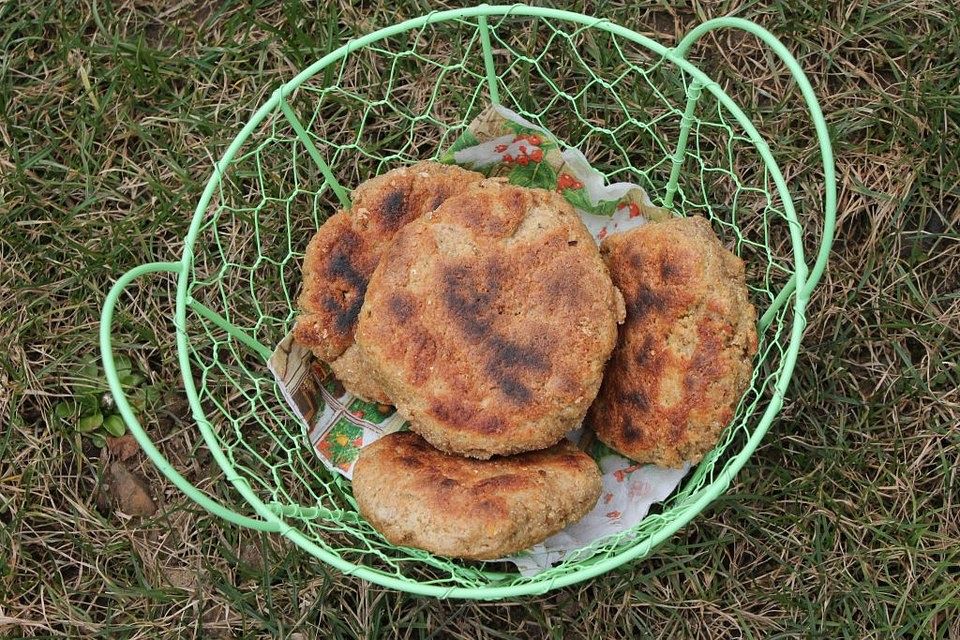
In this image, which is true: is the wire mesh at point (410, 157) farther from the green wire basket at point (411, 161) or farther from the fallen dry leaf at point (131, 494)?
the fallen dry leaf at point (131, 494)

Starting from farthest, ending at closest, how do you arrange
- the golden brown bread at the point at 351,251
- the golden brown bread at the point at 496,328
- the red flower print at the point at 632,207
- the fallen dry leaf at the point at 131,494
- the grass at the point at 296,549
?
1. the fallen dry leaf at the point at 131,494
2. the grass at the point at 296,549
3. the red flower print at the point at 632,207
4. the golden brown bread at the point at 351,251
5. the golden brown bread at the point at 496,328

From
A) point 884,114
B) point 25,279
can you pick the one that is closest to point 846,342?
point 884,114

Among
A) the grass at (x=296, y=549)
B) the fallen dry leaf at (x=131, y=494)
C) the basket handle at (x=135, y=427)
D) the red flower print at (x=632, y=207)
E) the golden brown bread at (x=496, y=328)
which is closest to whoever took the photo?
the basket handle at (x=135, y=427)

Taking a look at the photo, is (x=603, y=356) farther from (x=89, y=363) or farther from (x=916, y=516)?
(x=89, y=363)

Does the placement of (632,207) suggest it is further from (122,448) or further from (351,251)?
(122,448)

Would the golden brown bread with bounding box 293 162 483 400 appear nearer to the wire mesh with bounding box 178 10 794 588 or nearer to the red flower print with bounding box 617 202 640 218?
the wire mesh with bounding box 178 10 794 588

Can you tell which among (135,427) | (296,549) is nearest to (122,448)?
(296,549)

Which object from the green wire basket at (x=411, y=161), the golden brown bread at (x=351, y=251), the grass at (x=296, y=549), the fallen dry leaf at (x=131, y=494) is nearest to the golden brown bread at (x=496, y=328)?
the golden brown bread at (x=351, y=251)
